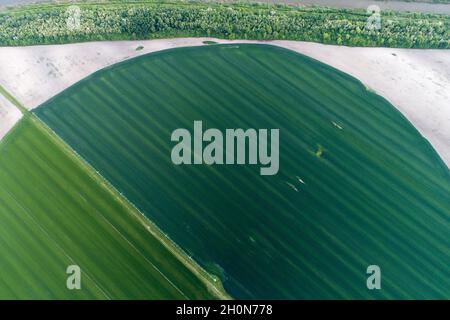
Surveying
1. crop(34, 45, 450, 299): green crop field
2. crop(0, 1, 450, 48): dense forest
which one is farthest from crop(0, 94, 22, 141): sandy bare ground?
crop(0, 1, 450, 48): dense forest

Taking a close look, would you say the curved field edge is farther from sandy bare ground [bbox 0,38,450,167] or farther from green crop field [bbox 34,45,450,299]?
sandy bare ground [bbox 0,38,450,167]

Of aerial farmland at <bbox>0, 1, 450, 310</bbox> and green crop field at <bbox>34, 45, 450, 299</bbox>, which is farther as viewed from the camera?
green crop field at <bbox>34, 45, 450, 299</bbox>

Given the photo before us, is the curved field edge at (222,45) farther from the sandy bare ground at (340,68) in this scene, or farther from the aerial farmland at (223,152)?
the sandy bare ground at (340,68)

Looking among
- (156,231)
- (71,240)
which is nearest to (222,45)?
(156,231)

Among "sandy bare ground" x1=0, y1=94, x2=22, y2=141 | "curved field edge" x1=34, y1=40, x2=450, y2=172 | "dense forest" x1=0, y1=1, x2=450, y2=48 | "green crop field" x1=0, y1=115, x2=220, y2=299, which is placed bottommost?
"green crop field" x1=0, y1=115, x2=220, y2=299

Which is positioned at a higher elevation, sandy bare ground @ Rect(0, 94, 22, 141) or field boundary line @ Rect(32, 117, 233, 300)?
sandy bare ground @ Rect(0, 94, 22, 141)
